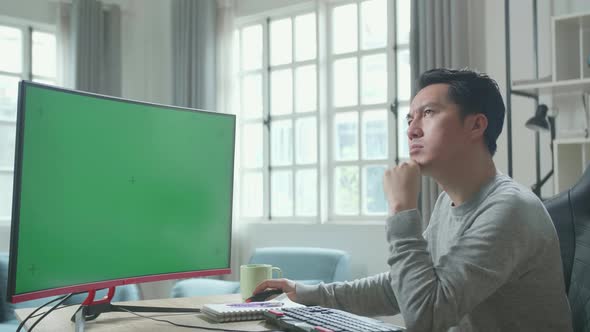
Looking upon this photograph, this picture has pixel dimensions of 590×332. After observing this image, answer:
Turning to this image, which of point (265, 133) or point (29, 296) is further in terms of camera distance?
point (265, 133)

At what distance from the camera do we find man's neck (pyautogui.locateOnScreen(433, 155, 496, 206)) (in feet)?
4.39

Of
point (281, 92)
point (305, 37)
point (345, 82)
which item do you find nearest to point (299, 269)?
point (345, 82)

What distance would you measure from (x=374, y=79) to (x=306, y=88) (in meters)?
0.57

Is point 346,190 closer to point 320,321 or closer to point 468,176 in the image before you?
point 468,176

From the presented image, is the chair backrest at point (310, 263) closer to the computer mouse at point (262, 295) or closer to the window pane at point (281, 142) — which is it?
the window pane at point (281, 142)

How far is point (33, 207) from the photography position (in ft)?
3.77

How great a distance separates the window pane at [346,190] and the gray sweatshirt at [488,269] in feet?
9.08

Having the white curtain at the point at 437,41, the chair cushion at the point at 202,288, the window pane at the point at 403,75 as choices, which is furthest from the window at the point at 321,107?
the chair cushion at the point at 202,288

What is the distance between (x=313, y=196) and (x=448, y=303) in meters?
3.20

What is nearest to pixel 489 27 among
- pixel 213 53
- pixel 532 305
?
pixel 213 53

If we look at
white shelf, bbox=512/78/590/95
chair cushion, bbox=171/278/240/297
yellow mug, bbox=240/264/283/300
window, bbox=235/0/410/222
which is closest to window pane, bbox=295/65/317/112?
window, bbox=235/0/410/222

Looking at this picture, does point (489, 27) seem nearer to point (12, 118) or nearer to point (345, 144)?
point (345, 144)

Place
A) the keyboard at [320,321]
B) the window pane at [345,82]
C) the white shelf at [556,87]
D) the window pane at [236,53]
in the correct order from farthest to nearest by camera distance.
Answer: the window pane at [236,53] → the window pane at [345,82] → the white shelf at [556,87] → the keyboard at [320,321]

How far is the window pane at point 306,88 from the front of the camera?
432cm
